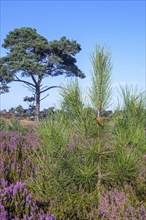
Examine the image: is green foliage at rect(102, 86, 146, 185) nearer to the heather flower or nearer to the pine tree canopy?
the heather flower

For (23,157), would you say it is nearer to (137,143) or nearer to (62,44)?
(137,143)

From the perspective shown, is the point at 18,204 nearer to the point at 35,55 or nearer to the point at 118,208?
the point at 118,208

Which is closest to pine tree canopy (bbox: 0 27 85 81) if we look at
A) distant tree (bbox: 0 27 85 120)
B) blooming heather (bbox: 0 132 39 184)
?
distant tree (bbox: 0 27 85 120)

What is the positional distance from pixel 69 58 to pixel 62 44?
155cm

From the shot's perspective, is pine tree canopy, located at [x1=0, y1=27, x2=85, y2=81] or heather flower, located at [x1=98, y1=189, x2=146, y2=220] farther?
pine tree canopy, located at [x1=0, y1=27, x2=85, y2=81]

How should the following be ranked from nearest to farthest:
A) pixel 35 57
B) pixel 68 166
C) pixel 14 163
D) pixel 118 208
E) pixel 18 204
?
pixel 18 204
pixel 118 208
pixel 68 166
pixel 14 163
pixel 35 57

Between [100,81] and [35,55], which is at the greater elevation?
[35,55]

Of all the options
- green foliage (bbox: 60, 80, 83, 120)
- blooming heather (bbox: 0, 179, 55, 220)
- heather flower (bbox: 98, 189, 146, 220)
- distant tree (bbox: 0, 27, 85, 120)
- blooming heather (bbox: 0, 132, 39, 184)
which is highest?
distant tree (bbox: 0, 27, 85, 120)

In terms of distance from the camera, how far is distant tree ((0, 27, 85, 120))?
1233 inches

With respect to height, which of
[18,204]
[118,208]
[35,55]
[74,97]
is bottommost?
[118,208]

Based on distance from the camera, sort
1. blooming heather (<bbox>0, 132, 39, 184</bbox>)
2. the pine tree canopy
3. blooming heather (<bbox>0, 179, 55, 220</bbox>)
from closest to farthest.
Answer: blooming heather (<bbox>0, 179, 55, 220</bbox>) → blooming heather (<bbox>0, 132, 39, 184</bbox>) → the pine tree canopy

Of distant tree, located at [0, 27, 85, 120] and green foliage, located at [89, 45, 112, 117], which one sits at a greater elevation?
distant tree, located at [0, 27, 85, 120]

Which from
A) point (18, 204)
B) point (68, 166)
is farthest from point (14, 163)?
point (18, 204)

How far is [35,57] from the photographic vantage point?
31734 mm
